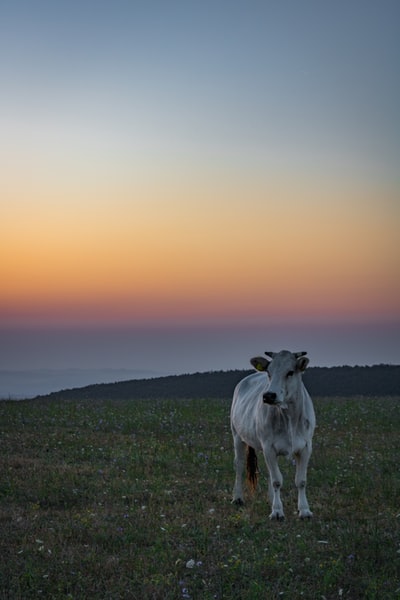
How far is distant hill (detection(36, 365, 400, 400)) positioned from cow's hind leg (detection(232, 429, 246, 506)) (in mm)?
23786

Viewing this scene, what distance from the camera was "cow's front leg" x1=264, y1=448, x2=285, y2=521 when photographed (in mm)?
12336

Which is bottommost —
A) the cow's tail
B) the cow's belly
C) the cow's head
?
the cow's tail

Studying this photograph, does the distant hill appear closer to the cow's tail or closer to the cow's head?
the cow's tail

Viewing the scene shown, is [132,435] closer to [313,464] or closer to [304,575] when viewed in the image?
[313,464]

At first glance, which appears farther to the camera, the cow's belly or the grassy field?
the cow's belly

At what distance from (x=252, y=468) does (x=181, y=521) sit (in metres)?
2.62

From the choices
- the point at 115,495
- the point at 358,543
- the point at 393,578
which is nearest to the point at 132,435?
the point at 115,495

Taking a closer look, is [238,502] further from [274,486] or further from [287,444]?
[287,444]

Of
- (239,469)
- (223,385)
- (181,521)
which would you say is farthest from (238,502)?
(223,385)

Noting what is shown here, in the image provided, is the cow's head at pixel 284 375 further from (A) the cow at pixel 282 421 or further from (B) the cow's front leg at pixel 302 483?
(B) the cow's front leg at pixel 302 483

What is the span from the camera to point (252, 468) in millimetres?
14422

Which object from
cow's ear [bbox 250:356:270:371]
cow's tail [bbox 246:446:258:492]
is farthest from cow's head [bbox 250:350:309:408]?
cow's tail [bbox 246:446:258:492]

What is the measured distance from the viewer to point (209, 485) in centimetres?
1552

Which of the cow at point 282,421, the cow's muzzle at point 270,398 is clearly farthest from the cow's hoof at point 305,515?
the cow's muzzle at point 270,398
